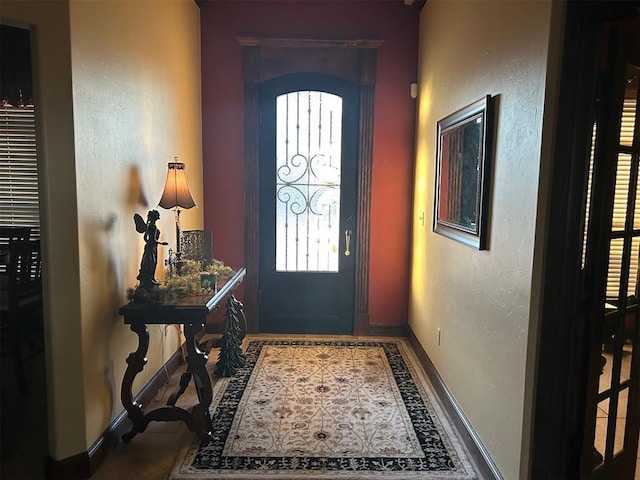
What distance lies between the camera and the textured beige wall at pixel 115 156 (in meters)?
2.22

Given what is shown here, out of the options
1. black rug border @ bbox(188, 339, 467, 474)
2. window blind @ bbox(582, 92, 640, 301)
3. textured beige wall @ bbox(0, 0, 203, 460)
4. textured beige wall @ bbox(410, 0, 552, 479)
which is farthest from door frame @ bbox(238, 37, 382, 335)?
window blind @ bbox(582, 92, 640, 301)

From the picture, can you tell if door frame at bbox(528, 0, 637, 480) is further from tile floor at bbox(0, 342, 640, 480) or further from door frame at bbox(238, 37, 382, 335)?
door frame at bbox(238, 37, 382, 335)

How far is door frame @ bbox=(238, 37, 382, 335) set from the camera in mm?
4176

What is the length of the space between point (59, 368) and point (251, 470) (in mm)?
1050

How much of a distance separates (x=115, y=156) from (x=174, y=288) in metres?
0.79

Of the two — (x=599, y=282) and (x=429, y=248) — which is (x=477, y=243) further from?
(x=429, y=248)

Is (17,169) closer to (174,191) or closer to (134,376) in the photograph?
(174,191)

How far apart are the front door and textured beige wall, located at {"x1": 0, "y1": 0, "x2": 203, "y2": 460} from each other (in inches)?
57.6

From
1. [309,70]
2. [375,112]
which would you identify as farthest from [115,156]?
[375,112]

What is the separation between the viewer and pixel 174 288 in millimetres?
2570

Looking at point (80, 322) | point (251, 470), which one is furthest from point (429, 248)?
point (80, 322)

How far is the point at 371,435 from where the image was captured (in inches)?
105

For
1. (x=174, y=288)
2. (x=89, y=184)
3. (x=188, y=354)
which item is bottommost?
(x=188, y=354)

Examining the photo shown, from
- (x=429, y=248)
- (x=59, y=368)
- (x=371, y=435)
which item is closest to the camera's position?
(x=59, y=368)
